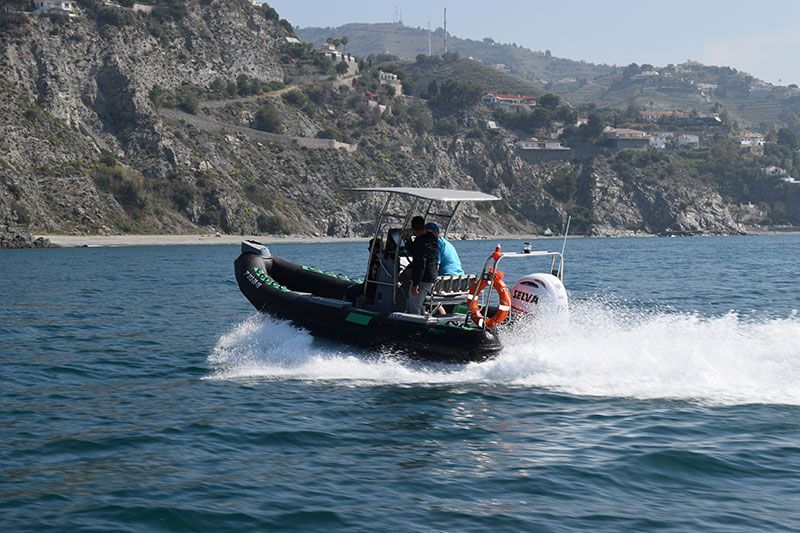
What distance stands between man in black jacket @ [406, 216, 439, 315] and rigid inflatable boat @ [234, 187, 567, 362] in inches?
7.5

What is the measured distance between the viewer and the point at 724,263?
179 ft

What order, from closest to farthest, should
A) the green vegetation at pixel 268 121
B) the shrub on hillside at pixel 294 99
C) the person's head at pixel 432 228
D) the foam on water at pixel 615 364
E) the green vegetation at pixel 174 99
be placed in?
1. the foam on water at pixel 615 364
2. the person's head at pixel 432 228
3. the green vegetation at pixel 174 99
4. the green vegetation at pixel 268 121
5. the shrub on hillside at pixel 294 99

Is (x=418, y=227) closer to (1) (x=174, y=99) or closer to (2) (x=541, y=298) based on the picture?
(2) (x=541, y=298)

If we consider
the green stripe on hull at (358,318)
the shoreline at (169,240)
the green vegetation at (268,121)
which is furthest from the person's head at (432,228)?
the green vegetation at (268,121)

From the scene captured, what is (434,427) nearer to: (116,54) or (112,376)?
(112,376)

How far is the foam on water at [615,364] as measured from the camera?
13.1 meters

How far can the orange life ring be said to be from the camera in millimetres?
14133

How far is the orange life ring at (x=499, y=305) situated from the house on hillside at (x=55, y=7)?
9753 centimetres

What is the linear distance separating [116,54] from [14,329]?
85.4 metres

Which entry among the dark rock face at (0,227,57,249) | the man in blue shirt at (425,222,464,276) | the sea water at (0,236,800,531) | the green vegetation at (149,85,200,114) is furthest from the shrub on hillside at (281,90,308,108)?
the man in blue shirt at (425,222,464,276)

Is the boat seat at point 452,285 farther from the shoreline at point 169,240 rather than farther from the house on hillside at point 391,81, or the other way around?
the house on hillside at point 391,81

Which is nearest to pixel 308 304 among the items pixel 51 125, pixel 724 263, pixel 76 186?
pixel 724 263

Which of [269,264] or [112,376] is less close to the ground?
[269,264]

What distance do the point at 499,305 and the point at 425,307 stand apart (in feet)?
3.96
